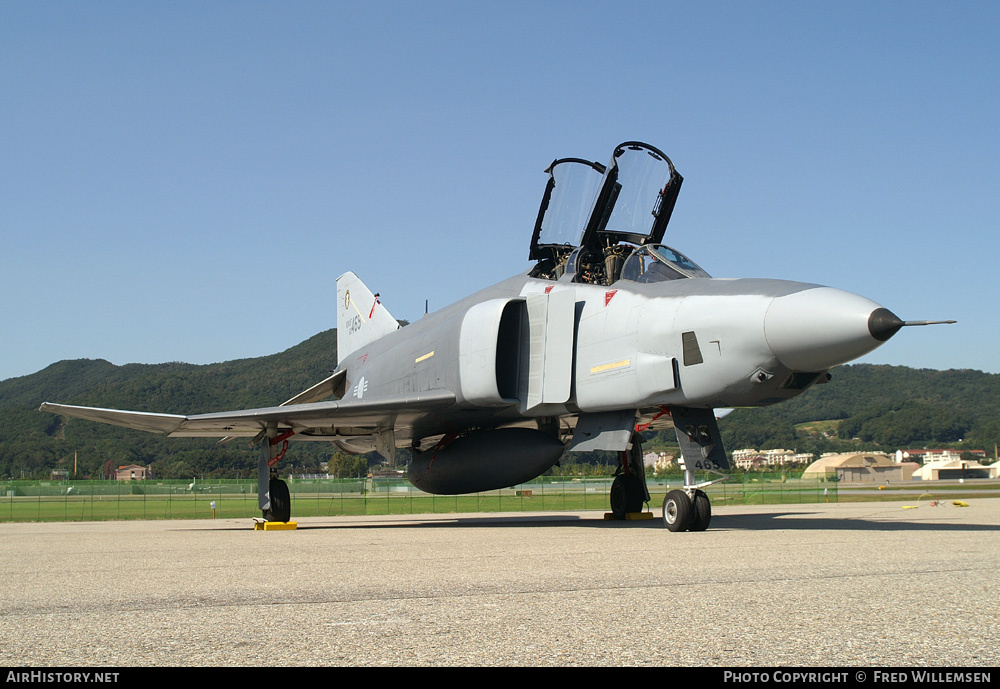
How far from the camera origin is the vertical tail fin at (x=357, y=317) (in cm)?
2034

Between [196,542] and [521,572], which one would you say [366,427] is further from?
[521,572]

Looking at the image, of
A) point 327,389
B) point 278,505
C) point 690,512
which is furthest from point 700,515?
point 327,389

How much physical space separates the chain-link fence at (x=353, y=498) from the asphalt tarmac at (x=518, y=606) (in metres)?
16.0

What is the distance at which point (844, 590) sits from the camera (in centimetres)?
495

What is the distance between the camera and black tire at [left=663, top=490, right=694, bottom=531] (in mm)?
10289

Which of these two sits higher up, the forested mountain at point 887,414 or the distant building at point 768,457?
the forested mountain at point 887,414

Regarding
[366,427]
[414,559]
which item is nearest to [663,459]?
[366,427]

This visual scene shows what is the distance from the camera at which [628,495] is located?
1484cm

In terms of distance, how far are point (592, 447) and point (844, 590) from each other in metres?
6.37

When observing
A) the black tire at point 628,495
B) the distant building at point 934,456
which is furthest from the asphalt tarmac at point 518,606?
the distant building at point 934,456

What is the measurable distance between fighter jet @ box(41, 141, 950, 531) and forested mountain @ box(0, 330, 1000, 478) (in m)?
64.0

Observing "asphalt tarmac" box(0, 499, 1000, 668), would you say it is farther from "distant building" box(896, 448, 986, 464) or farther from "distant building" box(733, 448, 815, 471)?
"distant building" box(733, 448, 815, 471)

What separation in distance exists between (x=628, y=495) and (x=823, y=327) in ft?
22.3

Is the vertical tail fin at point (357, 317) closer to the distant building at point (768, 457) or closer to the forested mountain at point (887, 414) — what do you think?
the forested mountain at point (887, 414)
